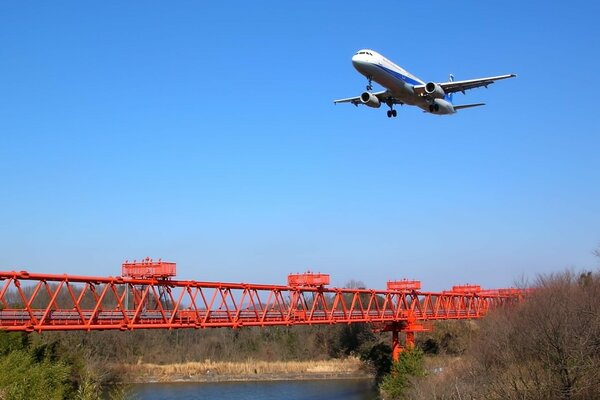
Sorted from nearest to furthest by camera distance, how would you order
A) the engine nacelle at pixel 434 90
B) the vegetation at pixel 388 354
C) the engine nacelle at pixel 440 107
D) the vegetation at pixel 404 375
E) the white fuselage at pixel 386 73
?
1. the vegetation at pixel 388 354
2. the white fuselage at pixel 386 73
3. the engine nacelle at pixel 434 90
4. the engine nacelle at pixel 440 107
5. the vegetation at pixel 404 375

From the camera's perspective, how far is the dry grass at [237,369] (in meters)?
78.6

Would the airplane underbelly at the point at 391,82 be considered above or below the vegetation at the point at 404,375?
above

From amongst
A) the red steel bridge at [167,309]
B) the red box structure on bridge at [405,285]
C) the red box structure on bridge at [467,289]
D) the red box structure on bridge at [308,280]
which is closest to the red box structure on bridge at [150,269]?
the red steel bridge at [167,309]

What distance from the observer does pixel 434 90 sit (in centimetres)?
4066

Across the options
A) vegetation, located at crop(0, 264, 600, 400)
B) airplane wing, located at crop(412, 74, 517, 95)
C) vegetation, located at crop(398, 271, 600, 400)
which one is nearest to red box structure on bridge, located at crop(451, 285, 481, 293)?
vegetation, located at crop(0, 264, 600, 400)

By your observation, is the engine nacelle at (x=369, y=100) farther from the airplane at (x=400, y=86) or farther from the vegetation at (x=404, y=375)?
the vegetation at (x=404, y=375)

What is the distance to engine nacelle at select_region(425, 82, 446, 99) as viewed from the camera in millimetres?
40688

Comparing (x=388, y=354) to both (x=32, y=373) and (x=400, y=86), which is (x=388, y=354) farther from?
(x=32, y=373)

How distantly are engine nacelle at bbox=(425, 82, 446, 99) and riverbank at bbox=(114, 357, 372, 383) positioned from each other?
48.8 meters

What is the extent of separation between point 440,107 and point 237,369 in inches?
1947

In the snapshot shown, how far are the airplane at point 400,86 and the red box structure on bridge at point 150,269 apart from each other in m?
18.4

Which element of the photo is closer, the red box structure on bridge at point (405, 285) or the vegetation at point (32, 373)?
the vegetation at point (32, 373)

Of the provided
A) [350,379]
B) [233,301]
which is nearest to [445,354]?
[350,379]

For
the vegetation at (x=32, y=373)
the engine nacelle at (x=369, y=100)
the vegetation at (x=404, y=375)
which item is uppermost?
the engine nacelle at (x=369, y=100)
